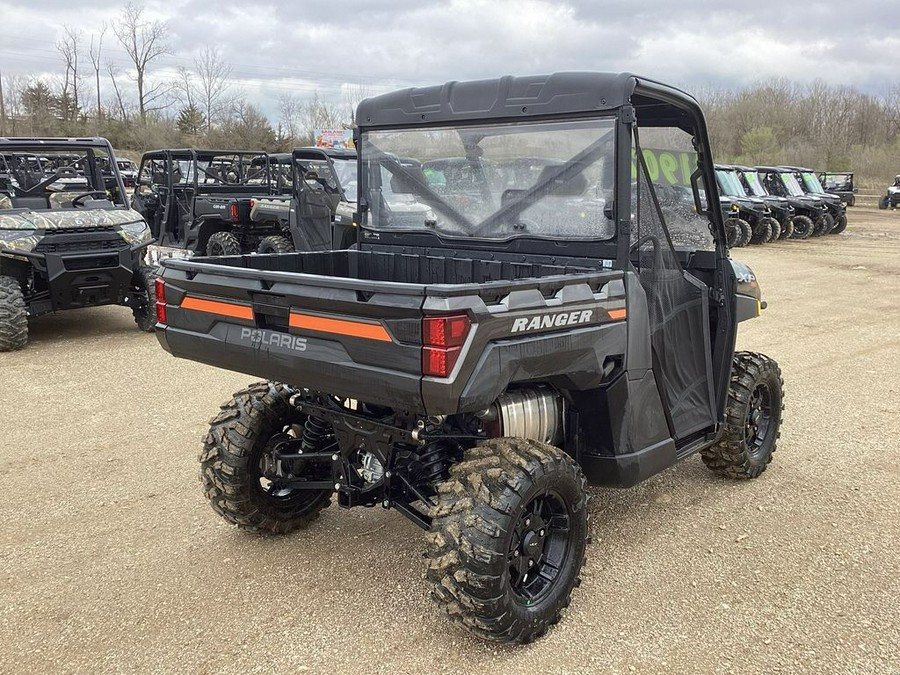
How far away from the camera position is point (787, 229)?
1970cm

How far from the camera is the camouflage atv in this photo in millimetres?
7344

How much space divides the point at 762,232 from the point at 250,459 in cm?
1782

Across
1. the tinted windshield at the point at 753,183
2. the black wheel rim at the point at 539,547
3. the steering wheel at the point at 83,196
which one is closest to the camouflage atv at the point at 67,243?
the steering wheel at the point at 83,196

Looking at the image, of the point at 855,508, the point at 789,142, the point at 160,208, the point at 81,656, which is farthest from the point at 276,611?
the point at 789,142

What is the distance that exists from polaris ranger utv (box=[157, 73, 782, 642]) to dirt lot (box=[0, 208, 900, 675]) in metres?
0.26

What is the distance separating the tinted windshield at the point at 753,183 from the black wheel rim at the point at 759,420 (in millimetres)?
16358

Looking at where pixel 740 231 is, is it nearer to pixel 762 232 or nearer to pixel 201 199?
pixel 762 232

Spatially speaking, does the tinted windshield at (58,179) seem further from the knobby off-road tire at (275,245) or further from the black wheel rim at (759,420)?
the black wheel rim at (759,420)

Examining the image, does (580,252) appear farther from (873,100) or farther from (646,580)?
(873,100)

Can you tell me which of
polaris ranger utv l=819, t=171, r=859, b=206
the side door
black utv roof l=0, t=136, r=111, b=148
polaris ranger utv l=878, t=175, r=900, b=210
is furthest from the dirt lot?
polaris ranger utv l=878, t=175, r=900, b=210

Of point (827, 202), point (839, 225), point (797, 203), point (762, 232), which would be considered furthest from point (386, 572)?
point (839, 225)

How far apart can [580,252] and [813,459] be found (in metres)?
2.46

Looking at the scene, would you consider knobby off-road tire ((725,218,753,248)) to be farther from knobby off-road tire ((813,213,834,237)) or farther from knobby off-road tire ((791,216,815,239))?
knobby off-road tire ((813,213,834,237))

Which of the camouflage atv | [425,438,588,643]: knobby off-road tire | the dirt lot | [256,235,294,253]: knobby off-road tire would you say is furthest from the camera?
[256,235,294,253]: knobby off-road tire
